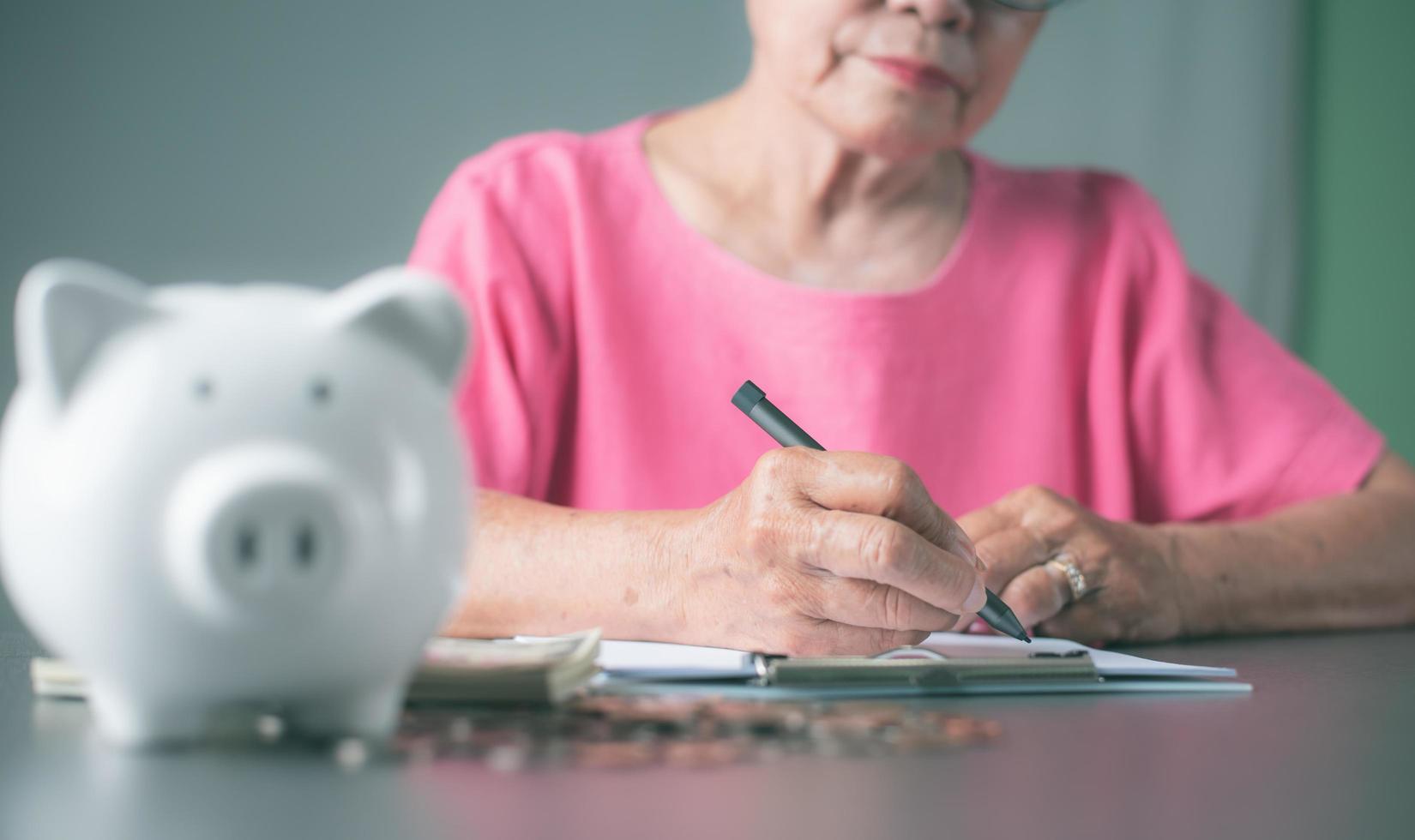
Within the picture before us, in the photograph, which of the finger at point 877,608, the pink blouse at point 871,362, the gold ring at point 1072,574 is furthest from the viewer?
the pink blouse at point 871,362

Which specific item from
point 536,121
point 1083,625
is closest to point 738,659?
point 1083,625

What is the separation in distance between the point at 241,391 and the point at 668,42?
81.8 inches

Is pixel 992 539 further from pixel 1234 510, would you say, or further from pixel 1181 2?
pixel 1181 2

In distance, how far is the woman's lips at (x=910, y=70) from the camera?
1.24 meters

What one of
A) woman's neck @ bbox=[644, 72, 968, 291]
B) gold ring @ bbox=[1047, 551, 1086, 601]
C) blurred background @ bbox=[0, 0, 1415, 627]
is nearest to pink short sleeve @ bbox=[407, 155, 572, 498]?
woman's neck @ bbox=[644, 72, 968, 291]

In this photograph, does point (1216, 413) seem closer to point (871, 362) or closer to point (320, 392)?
point (871, 362)

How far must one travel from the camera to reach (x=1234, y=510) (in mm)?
1480

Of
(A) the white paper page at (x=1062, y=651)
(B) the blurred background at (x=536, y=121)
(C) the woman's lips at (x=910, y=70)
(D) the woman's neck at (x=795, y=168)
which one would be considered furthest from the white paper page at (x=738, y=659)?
(B) the blurred background at (x=536, y=121)

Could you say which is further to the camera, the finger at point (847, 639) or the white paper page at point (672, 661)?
the finger at point (847, 639)

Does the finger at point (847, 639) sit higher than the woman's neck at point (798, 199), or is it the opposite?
the woman's neck at point (798, 199)

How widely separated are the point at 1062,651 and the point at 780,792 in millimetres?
421

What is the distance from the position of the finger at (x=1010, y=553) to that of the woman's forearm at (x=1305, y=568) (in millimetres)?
150

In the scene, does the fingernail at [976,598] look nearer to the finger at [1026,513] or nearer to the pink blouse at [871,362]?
the finger at [1026,513]

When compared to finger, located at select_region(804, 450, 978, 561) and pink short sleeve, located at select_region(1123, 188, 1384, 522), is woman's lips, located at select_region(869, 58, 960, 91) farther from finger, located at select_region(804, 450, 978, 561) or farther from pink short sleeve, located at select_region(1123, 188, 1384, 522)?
finger, located at select_region(804, 450, 978, 561)
